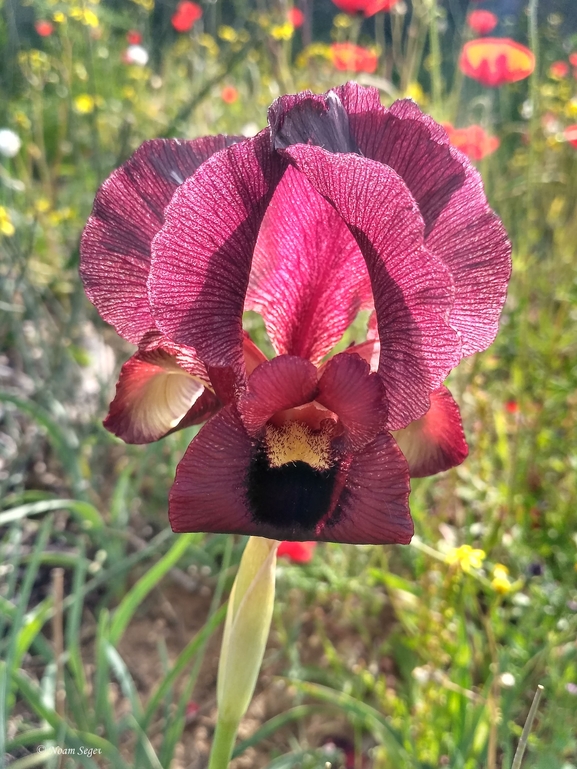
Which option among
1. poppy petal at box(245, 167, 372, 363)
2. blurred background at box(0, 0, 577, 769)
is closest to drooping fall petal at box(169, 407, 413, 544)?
poppy petal at box(245, 167, 372, 363)

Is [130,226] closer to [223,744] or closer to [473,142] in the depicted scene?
[223,744]

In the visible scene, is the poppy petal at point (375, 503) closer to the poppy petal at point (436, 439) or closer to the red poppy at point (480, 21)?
the poppy petal at point (436, 439)

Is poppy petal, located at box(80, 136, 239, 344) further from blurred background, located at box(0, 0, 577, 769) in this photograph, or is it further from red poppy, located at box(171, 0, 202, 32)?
red poppy, located at box(171, 0, 202, 32)

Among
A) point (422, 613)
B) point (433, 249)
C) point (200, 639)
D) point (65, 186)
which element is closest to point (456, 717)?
point (422, 613)

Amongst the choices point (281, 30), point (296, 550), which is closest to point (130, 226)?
point (296, 550)

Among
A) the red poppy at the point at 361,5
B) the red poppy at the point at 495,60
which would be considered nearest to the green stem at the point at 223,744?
the red poppy at the point at 495,60

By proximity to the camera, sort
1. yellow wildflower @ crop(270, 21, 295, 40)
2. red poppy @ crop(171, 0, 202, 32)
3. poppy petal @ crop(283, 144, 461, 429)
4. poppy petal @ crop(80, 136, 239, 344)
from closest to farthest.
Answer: poppy petal @ crop(283, 144, 461, 429)
poppy petal @ crop(80, 136, 239, 344)
yellow wildflower @ crop(270, 21, 295, 40)
red poppy @ crop(171, 0, 202, 32)
